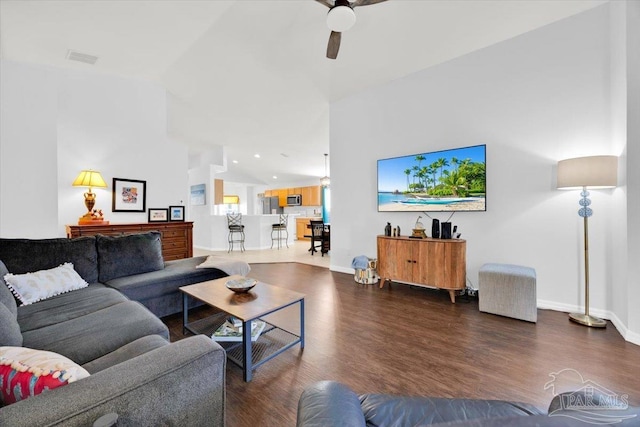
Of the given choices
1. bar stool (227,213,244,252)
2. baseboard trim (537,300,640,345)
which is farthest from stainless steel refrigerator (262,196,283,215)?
baseboard trim (537,300,640,345)

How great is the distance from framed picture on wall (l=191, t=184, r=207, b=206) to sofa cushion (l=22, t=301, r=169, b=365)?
5905 millimetres

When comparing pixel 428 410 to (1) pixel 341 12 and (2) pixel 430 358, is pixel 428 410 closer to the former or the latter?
(2) pixel 430 358

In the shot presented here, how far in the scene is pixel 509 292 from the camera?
2.50 metres

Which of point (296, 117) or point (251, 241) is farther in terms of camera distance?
point (251, 241)

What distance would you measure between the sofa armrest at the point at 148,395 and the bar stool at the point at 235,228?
611cm

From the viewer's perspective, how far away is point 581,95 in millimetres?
2564

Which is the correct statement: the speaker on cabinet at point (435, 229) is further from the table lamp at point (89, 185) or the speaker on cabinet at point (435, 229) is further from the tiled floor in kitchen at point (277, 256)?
the table lamp at point (89, 185)

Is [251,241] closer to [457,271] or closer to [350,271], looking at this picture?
[350,271]

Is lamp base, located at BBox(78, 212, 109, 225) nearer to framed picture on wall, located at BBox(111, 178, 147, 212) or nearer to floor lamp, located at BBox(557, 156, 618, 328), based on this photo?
framed picture on wall, located at BBox(111, 178, 147, 212)

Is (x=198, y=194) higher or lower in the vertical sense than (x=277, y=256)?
higher

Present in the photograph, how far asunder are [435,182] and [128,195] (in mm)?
4748

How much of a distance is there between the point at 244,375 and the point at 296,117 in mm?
4674

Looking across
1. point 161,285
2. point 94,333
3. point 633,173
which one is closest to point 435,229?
point 633,173

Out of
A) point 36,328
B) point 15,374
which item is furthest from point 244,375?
point 36,328
